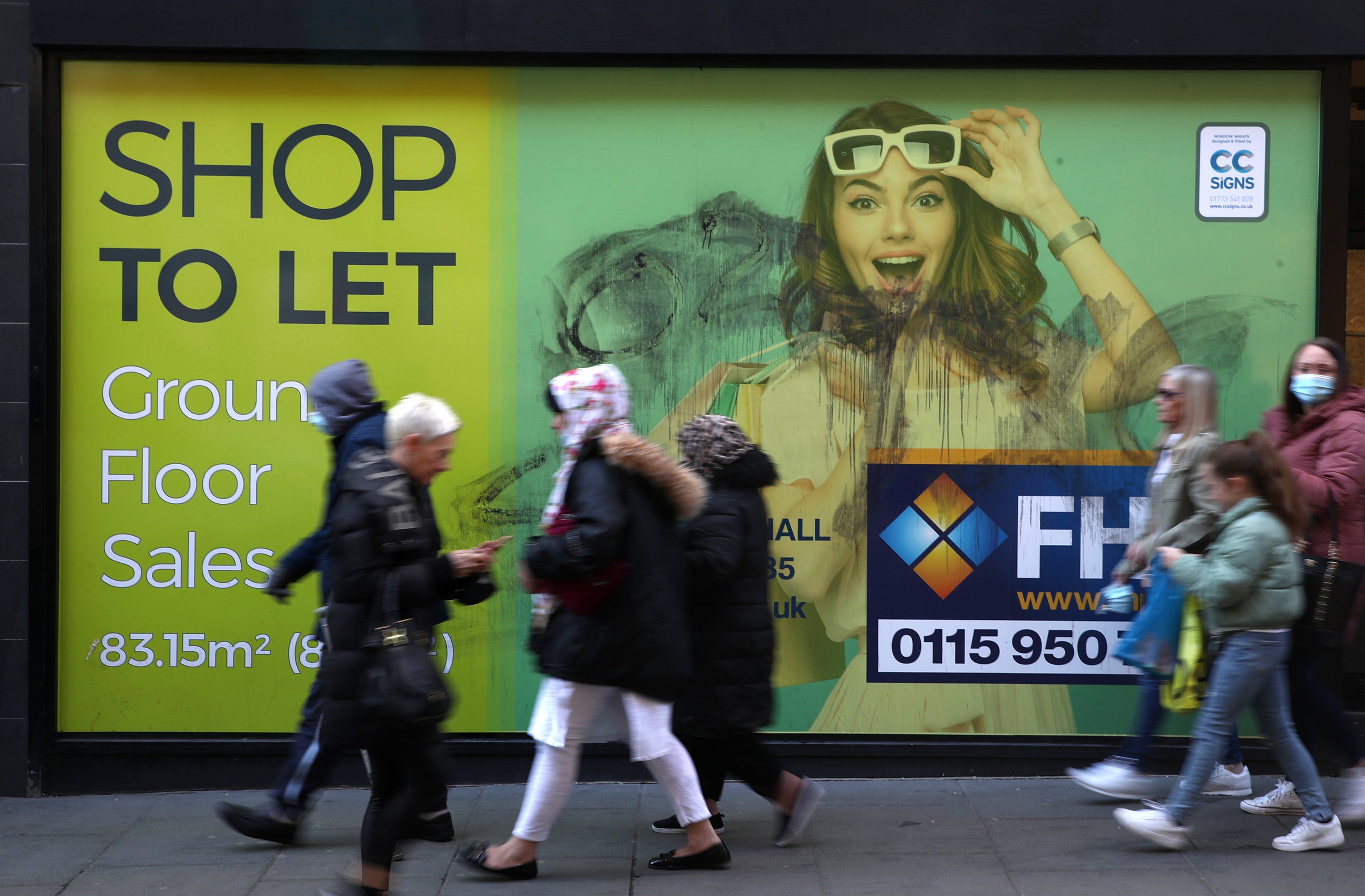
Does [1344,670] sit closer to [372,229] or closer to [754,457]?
[754,457]

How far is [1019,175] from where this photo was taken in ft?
18.5

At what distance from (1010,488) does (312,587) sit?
3227 mm

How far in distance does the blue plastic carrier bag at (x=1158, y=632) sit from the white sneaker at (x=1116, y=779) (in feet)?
1.40

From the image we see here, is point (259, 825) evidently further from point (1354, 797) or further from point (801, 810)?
point (1354, 797)

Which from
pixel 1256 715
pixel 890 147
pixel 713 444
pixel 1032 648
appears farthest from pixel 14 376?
pixel 1256 715

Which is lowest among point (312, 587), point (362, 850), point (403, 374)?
point (362, 850)

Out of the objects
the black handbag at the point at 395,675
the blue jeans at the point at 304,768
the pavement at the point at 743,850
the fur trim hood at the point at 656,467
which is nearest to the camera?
the black handbag at the point at 395,675

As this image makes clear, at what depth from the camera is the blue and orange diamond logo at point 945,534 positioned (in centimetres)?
564

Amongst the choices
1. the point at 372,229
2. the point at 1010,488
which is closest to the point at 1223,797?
the point at 1010,488

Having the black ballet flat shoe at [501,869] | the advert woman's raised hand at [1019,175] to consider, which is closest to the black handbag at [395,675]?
the black ballet flat shoe at [501,869]

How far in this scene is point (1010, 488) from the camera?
5629 mm

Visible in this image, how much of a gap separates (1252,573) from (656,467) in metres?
2.06

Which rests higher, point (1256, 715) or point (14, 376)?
point (14, 376)

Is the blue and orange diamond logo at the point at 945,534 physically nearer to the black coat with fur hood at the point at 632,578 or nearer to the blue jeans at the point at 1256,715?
the blue jeans at the point at 1256,715
